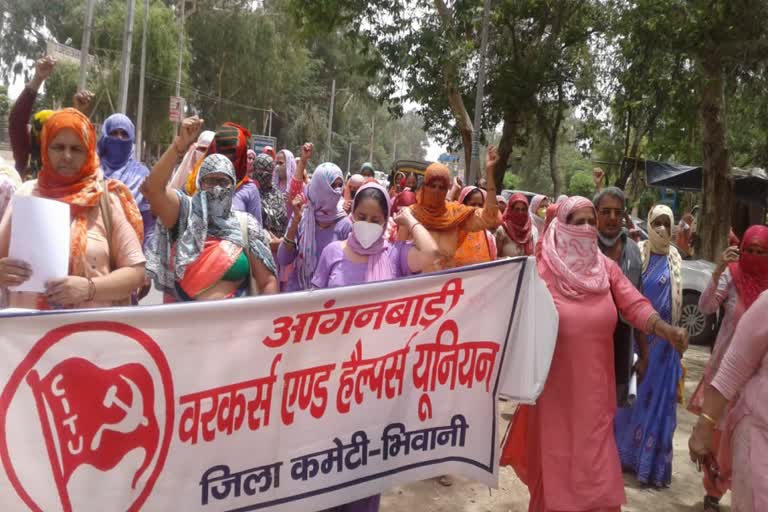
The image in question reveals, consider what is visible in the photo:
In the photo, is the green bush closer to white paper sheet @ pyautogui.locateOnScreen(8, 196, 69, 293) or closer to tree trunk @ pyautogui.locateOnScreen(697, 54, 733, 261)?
tree trunk @ pyautogui.locateOnScreen(697, 54, 733, 261)

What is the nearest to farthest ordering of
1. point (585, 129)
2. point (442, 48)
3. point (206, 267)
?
point (206, 267) → point (442, 48) → point (585, 129)

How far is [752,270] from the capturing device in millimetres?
3809

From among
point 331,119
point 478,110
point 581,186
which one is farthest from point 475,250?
point 581,186

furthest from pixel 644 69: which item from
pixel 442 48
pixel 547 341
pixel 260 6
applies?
pixel 260 6

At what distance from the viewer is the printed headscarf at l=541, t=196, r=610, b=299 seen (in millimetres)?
3059

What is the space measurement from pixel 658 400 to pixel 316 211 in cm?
236

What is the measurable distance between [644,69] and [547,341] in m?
8.83

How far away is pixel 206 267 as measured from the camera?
2.92m

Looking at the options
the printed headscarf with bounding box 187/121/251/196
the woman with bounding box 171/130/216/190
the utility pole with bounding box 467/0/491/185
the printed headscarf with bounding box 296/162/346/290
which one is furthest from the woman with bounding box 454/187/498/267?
the utility pole with bounding box 467/0/491/185

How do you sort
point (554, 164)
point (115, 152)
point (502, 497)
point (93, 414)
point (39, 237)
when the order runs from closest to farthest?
point (93, 414), point (39, 237), point (502, 497), point (115, 152), point (554, 164)

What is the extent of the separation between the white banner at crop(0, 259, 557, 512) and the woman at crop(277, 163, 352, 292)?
1.42 m

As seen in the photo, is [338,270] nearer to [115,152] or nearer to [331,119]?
[115,152]

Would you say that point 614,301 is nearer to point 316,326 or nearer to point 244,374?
point 316,326

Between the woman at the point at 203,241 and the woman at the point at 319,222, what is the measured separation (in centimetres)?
102
